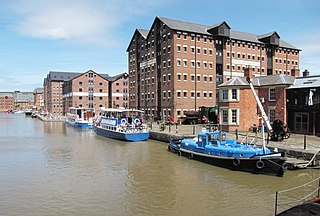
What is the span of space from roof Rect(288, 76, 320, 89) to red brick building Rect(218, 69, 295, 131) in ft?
2.61

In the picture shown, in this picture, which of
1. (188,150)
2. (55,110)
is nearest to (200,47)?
(188,150)

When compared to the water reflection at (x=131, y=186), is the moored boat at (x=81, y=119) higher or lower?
higher

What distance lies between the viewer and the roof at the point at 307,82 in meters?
33.5

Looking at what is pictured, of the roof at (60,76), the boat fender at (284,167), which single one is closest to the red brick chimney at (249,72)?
the boat fender at (284,167)

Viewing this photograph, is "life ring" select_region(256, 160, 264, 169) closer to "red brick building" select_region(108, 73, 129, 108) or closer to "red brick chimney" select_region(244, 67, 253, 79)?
"red brick chimney" select_region(244, 67, 253, 79)

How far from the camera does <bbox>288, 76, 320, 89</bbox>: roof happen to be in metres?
33.5

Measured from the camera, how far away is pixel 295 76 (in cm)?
3959

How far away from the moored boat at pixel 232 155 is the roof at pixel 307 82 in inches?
521

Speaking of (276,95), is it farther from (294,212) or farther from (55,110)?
(55,110)

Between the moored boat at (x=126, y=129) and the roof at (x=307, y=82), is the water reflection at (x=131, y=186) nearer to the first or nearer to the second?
A: the moored boat at (x=126, y=129)

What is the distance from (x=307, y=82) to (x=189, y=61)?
2759cm

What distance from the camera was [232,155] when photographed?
75.7 feet

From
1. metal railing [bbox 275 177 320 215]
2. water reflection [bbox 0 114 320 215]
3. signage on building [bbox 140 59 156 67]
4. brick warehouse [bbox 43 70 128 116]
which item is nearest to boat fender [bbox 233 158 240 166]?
water reflection [bbox 0 114 320 215]

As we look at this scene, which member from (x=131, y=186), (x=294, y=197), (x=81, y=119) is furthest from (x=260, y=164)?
(x=81, y=119)
